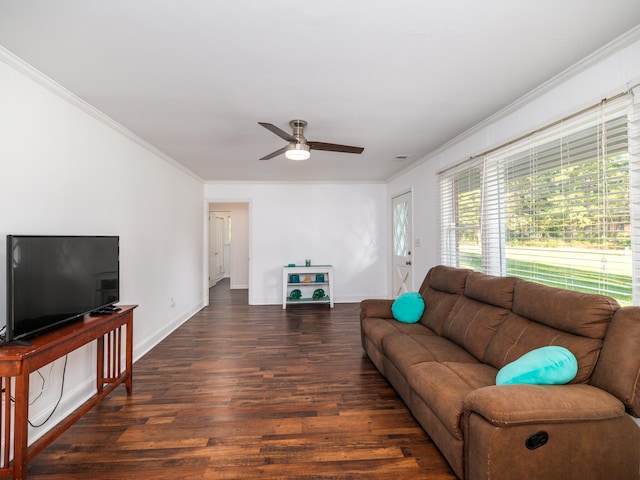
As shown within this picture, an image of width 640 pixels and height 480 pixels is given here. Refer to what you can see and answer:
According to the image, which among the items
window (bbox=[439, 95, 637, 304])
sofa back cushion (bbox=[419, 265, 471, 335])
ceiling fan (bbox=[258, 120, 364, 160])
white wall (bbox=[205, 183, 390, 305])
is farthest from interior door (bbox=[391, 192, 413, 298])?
ceiling fan (bbox=[258, 120, 364, 160])

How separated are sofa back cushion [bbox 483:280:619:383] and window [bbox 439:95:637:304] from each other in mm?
371

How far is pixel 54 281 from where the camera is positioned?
199 cm

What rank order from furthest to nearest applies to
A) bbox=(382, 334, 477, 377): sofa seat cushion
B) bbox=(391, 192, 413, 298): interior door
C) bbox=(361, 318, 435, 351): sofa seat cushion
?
bbox=(391, 192, 413, 298): interior door < bbox=(361, 318, 435, 351): sofa seat cushion < bbox=(382, 334, 477, 377): sofa seat cushion

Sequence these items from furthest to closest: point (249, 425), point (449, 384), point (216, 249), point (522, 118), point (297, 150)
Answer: point (216, 249) → point (297, 150) → point (522, 118) → point (249, 425) → point (449, 384)

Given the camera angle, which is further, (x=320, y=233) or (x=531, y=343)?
(x=320, y=233)

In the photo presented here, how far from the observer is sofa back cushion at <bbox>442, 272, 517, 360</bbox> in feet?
7.98

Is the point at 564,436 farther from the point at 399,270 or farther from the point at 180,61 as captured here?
the point at 399,270

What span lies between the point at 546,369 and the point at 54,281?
2.88 metres

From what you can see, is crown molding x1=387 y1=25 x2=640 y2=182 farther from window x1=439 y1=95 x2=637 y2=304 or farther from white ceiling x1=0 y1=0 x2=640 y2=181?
window x1=439 y1=95 x2=637 y2=304

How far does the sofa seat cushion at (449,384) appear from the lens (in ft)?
5.54

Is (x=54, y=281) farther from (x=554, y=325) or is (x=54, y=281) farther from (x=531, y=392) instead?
(x=554, y=325)

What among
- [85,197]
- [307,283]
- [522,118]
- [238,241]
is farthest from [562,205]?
[238,241]

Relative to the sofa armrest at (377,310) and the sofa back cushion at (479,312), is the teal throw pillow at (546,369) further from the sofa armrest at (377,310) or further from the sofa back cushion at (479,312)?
the sofa armrest at (377,310)

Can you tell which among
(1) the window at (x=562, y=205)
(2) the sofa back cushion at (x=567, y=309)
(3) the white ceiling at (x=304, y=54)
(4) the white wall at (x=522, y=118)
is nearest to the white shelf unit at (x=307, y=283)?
(4) the white wall at (x=522, y=118)
